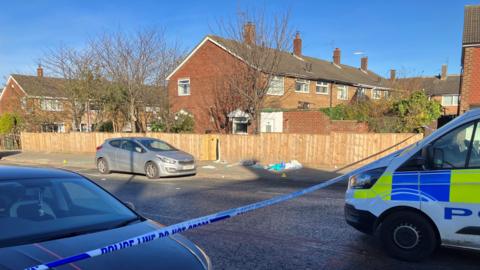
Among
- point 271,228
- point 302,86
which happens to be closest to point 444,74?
point 302,86

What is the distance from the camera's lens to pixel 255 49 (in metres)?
18.5

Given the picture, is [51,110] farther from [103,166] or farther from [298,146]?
[298,146]

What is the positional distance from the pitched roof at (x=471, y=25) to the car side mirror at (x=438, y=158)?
17.7 metres

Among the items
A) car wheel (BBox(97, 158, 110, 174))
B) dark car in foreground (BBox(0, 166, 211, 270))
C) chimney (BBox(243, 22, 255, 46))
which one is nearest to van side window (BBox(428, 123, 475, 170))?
dark car in foreground (BBox(0, 166, 211, 270))

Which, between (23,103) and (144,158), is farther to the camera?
(23,103)

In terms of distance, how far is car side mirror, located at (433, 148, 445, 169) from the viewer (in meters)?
4.32

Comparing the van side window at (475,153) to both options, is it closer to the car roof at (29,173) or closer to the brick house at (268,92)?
the car roof at (29,173)

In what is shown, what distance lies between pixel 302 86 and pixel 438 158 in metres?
23.9

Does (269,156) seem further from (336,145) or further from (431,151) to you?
(431,151)

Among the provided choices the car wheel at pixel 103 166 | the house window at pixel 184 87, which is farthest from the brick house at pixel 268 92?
the car wheel at pixel 103 166

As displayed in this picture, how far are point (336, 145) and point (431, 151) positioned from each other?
1103 centimetres

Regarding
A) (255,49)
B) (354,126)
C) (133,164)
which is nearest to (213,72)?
(255,49)

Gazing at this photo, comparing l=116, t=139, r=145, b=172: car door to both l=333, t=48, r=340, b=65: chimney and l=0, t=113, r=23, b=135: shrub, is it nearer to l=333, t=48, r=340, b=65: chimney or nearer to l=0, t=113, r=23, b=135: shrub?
l=0, t=113, r=23, b=135: shrub

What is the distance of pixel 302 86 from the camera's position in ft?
91.2
